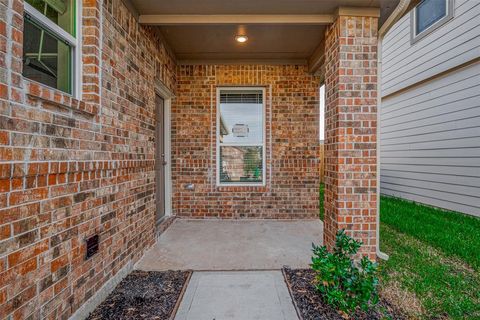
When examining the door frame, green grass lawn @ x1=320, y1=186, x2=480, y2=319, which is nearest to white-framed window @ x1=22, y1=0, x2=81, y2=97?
the door frame

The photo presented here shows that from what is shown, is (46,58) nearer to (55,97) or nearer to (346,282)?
(55,97)

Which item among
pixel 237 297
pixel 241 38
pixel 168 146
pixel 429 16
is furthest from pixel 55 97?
pixel 429 16

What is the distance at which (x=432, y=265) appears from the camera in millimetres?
2939

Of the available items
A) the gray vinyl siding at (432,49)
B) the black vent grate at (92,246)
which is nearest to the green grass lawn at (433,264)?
the black vent grate at (92,246)

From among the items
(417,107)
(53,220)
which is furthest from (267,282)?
(417,107)

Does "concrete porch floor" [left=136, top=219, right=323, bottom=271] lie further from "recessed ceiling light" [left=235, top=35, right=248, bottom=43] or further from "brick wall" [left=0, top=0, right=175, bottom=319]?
"recessed ceiling light" [left=235, top=35, right=248, bottom=43]

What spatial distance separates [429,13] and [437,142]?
287cm

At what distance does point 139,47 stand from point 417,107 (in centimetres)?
615

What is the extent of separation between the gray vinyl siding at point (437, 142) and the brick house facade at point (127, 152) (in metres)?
2.69

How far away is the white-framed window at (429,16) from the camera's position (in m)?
5.25

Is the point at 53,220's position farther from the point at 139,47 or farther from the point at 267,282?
the point at 139,47

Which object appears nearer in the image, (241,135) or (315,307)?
(315,307)

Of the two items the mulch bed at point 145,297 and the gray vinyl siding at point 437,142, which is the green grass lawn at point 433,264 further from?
the mulch bed at point 145,297

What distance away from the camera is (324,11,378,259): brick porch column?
9.26 feet
